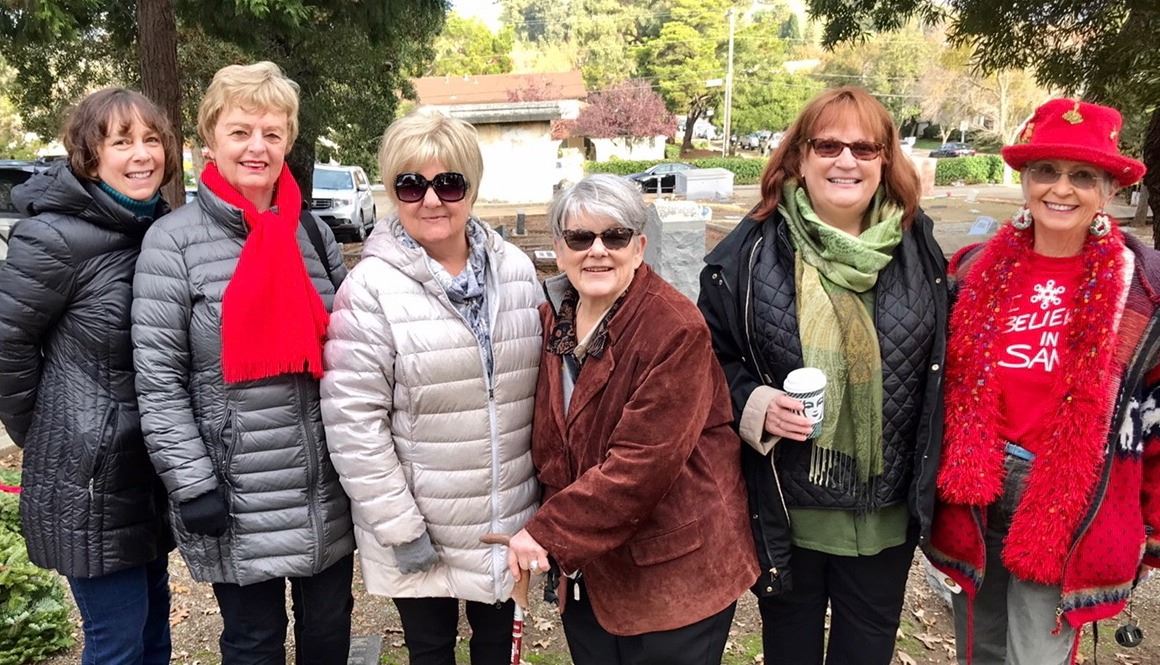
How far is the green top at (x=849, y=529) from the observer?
233 centimetres

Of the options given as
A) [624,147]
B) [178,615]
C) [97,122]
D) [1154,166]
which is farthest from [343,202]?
[624,147]

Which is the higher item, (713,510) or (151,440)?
(151,440)

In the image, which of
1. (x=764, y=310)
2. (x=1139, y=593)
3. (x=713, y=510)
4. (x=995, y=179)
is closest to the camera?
(x=713, y=510)

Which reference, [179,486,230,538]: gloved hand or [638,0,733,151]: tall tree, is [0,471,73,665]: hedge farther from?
[638,0,733,151]: tall tree

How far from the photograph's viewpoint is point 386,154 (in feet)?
7.25

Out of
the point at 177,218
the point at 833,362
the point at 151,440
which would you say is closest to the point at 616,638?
the point at 833,362

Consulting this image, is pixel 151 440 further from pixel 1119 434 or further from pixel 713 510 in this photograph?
pixel 1119 434

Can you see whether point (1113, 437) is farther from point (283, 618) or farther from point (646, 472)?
point (283, 618)

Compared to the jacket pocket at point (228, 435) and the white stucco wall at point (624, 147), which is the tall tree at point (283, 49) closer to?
the jacket pocket at point (228, 435)

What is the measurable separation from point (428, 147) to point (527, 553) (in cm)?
112

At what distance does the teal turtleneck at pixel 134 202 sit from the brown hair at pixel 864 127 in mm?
1813

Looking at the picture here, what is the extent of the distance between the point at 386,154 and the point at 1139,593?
4221 millimetres

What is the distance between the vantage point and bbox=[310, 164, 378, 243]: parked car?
18172 millimetres

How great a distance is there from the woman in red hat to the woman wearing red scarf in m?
1.85
